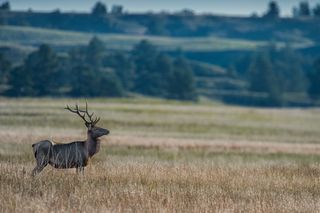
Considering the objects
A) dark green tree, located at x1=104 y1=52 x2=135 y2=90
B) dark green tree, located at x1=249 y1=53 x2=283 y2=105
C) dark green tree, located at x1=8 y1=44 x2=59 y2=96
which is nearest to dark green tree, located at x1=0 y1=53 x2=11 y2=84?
dark green tree, located at x1=8 y1=44 x2=59 y2=96

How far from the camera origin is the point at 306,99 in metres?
131

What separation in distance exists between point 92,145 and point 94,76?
94.4 m

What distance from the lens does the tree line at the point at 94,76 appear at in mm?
109000

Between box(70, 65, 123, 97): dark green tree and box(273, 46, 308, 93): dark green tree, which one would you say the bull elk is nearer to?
box(70, 65, 123, 97): dark green tree

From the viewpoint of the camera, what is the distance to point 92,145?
678 inches

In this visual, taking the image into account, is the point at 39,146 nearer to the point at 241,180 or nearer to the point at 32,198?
the point at 32,198

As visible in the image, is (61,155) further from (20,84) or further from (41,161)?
(20,84)

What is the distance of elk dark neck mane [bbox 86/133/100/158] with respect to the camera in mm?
17156

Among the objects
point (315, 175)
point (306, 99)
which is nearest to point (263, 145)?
point (315, 175)

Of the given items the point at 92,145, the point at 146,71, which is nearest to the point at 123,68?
the point at 146,71

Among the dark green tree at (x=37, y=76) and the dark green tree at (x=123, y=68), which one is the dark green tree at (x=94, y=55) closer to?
the dark green tree at (x=123, y=68)

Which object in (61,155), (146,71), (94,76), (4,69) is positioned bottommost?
(146,71)

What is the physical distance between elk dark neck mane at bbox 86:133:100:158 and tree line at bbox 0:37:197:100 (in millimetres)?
87255

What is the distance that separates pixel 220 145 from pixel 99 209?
2480 cm
